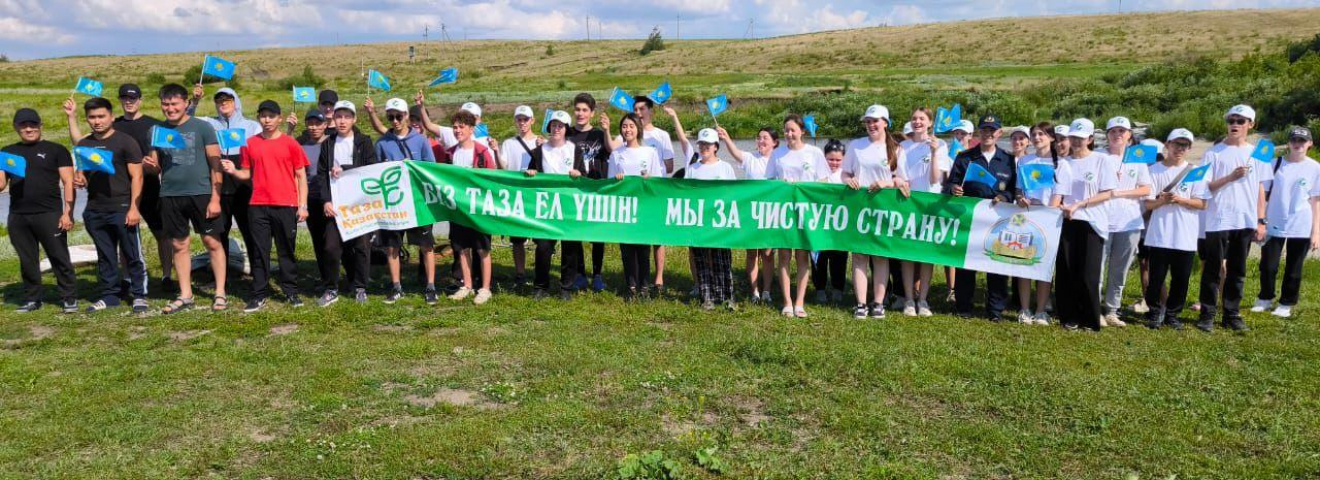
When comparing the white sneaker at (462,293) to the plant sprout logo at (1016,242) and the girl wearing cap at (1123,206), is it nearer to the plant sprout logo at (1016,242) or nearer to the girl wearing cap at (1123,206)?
the plant sprout logo at (1016,242)

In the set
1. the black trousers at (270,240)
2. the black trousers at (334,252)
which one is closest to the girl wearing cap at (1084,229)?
the black trousers at (334,252)

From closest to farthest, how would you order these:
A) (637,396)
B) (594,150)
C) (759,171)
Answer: (637,396)
(759,171)
(594,150)

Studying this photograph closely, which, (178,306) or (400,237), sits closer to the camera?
(178,306)

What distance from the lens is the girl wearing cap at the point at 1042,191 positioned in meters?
8.54

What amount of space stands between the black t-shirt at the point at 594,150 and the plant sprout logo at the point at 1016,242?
3.89 metres

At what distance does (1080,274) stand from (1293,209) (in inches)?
91.7

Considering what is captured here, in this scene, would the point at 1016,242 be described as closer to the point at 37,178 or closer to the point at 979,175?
the point at 979,175

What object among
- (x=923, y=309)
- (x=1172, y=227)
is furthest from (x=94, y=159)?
Result: (x=1172, y=227)

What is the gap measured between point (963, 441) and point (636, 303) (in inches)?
169

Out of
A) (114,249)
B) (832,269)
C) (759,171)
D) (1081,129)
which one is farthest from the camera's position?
(832,269)

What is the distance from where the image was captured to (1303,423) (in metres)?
6.03

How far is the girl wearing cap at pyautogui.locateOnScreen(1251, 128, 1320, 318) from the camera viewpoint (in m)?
8.97

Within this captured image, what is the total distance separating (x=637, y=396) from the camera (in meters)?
6.53

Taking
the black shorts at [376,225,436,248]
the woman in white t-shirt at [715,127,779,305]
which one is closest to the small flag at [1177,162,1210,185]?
the woman in white t-shirt at [715,127,779,305]
